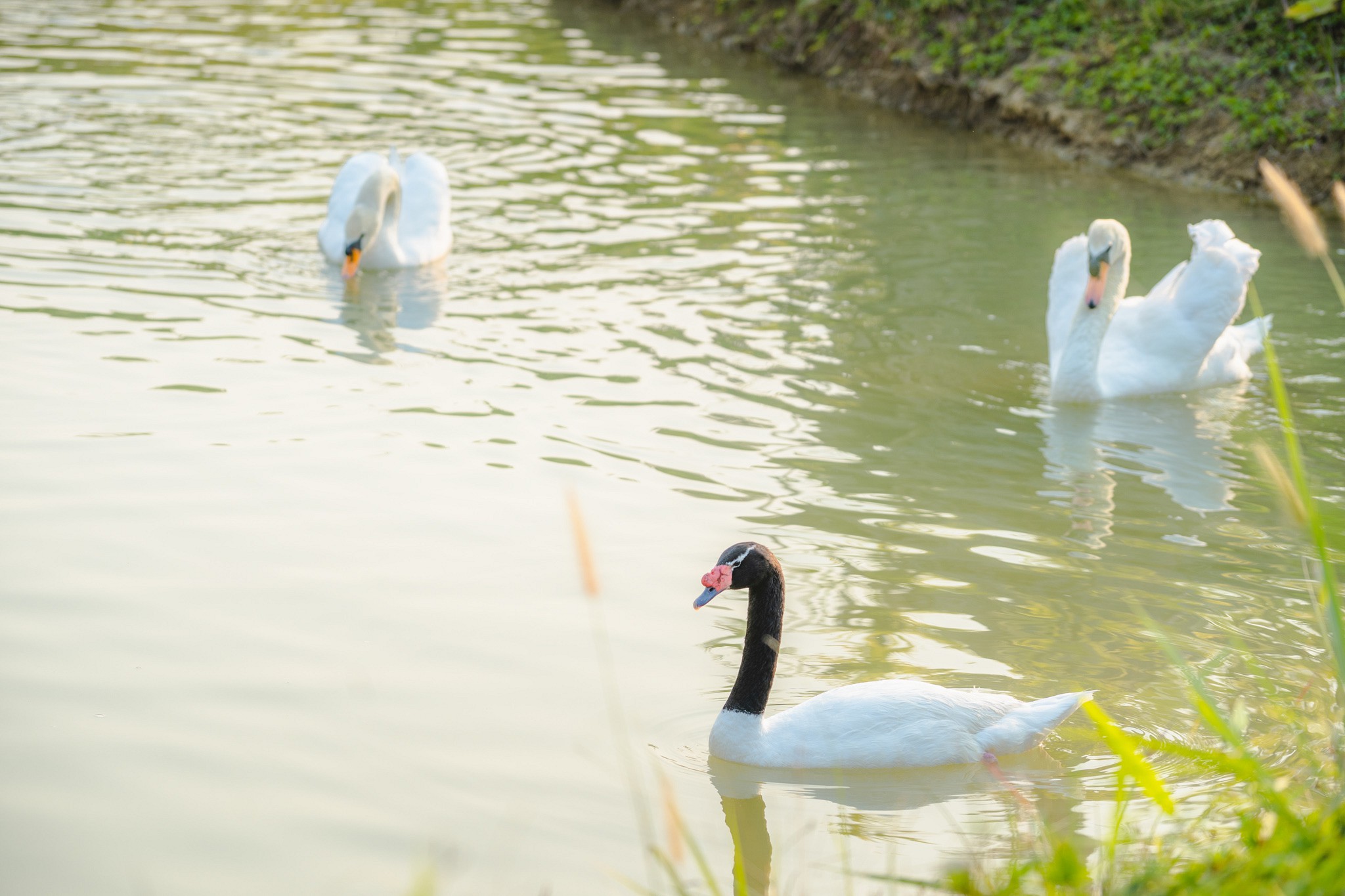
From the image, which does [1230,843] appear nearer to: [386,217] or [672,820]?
[672,820]

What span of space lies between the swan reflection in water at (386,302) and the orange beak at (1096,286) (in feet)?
12.7

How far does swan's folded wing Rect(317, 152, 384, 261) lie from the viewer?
10.1 m

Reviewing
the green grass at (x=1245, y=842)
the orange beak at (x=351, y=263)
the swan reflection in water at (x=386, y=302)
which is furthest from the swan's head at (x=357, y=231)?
the green grass at (x=1245, y=842)

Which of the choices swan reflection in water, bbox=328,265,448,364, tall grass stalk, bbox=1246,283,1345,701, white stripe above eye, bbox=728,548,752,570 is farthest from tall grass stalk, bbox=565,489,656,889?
swan reflection in water, bbox=328,265,448,364

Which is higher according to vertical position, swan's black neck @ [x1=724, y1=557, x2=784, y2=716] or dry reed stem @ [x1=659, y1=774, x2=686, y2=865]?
dry reed stem @ [x1=659, y1=774, x2=686, y2=865]

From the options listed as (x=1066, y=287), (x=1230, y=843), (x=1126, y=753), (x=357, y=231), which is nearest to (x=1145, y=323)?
(x=1066, y=287)

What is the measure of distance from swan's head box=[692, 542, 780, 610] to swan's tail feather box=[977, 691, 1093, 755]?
0.85 metres

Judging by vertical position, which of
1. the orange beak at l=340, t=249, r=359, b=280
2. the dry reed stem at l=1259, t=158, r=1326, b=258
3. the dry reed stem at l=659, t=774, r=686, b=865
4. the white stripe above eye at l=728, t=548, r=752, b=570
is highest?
the dry reed stem at l=1259, t=158, r=1326, b=258

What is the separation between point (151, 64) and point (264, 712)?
12.3 meters

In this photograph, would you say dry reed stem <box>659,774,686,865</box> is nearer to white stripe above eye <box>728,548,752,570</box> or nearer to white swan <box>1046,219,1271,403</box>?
white stripe above eye <box>728,548,752,570</box>

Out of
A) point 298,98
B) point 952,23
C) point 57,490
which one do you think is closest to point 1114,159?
point 952,23

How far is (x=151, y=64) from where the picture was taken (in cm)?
1513

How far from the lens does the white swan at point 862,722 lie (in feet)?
14.7

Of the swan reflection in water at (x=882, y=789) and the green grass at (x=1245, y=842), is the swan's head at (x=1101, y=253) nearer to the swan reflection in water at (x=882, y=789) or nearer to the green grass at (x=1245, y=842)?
the swan reflection in water at (x=882, y=789)
